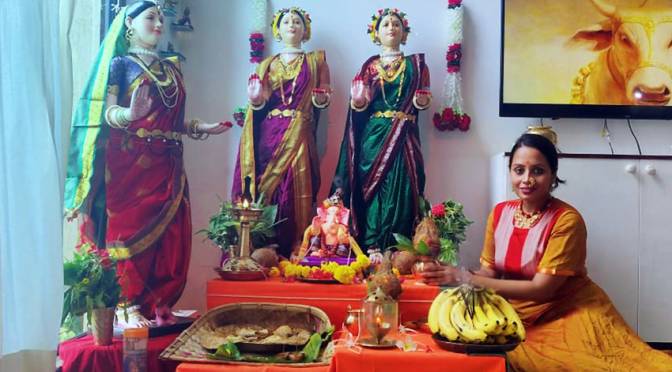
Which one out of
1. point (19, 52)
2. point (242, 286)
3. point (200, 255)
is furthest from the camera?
point (200, 255)

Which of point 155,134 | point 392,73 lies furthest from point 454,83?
point 155,134

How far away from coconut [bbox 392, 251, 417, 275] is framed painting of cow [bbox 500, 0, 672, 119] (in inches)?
41.1

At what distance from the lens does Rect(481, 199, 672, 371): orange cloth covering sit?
182 centimetres

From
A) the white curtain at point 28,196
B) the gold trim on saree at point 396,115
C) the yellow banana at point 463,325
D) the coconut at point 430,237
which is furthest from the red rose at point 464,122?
the white curtain at point 28,196

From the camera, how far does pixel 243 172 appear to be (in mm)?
2992

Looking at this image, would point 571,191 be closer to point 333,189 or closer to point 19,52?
point 333,189

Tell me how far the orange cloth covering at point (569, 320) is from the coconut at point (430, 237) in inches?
17.6

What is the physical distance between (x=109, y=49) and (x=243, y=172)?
90 centimetres

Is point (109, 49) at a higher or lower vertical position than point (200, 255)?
higher

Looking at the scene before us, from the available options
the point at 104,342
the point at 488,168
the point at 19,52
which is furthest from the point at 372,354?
the point at 488,168

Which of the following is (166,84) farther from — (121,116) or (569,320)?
(569,320)

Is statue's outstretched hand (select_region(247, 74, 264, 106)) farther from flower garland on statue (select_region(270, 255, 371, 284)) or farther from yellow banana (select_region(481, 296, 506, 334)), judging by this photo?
yellow banana (select_region(481, 296, 506, 334))

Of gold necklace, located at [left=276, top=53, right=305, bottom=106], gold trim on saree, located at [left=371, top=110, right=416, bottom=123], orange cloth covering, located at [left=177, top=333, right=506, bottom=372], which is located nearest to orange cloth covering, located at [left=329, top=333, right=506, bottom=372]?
orange cloth covering, located at [left=177, top=333, right=506, bottom=372]

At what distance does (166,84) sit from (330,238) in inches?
39.8
